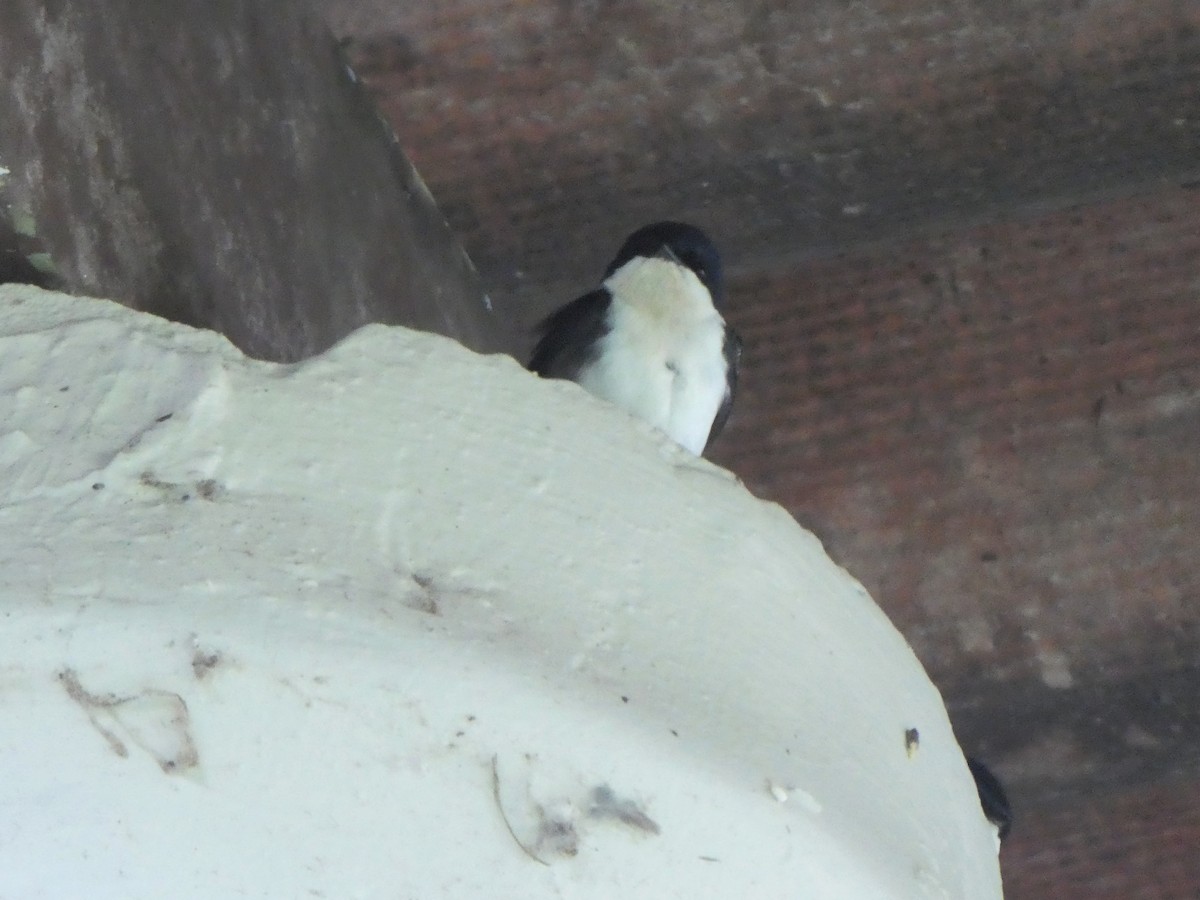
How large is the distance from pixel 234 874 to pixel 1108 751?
1.18m

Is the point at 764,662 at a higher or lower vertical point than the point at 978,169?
higher

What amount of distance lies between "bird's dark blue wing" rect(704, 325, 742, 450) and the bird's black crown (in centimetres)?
5

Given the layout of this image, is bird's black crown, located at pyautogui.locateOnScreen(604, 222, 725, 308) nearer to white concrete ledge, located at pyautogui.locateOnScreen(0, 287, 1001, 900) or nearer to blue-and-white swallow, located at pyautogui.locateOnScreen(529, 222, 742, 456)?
blue-and-white swallow, located at pyautogui.locateOnScreen(529, 222, 742, 456)

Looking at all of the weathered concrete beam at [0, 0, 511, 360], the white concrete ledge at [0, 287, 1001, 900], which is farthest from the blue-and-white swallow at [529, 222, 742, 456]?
the white concrete ledge at [0, 287, 1001, 900]

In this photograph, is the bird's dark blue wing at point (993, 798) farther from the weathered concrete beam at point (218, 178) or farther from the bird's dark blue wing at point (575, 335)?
the weathered concrete beam at point (218, 178)

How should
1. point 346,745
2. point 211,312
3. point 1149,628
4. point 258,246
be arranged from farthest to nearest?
1. point 1149,628
2. point 258,246
3. point 211,312
4. point 346,745

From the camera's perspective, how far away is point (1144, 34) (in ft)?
4.63

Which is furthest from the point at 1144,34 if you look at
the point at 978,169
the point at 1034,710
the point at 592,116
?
the point at 1034,710

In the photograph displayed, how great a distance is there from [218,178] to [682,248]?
54cm

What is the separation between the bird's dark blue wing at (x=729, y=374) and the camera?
4.86ft

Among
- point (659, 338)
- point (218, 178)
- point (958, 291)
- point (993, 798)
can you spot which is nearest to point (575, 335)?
point (659, 338)

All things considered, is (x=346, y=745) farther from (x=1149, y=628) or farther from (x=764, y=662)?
(x=1149, y=628)

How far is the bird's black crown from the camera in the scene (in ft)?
4.83

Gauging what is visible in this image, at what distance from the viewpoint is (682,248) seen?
1470mm
